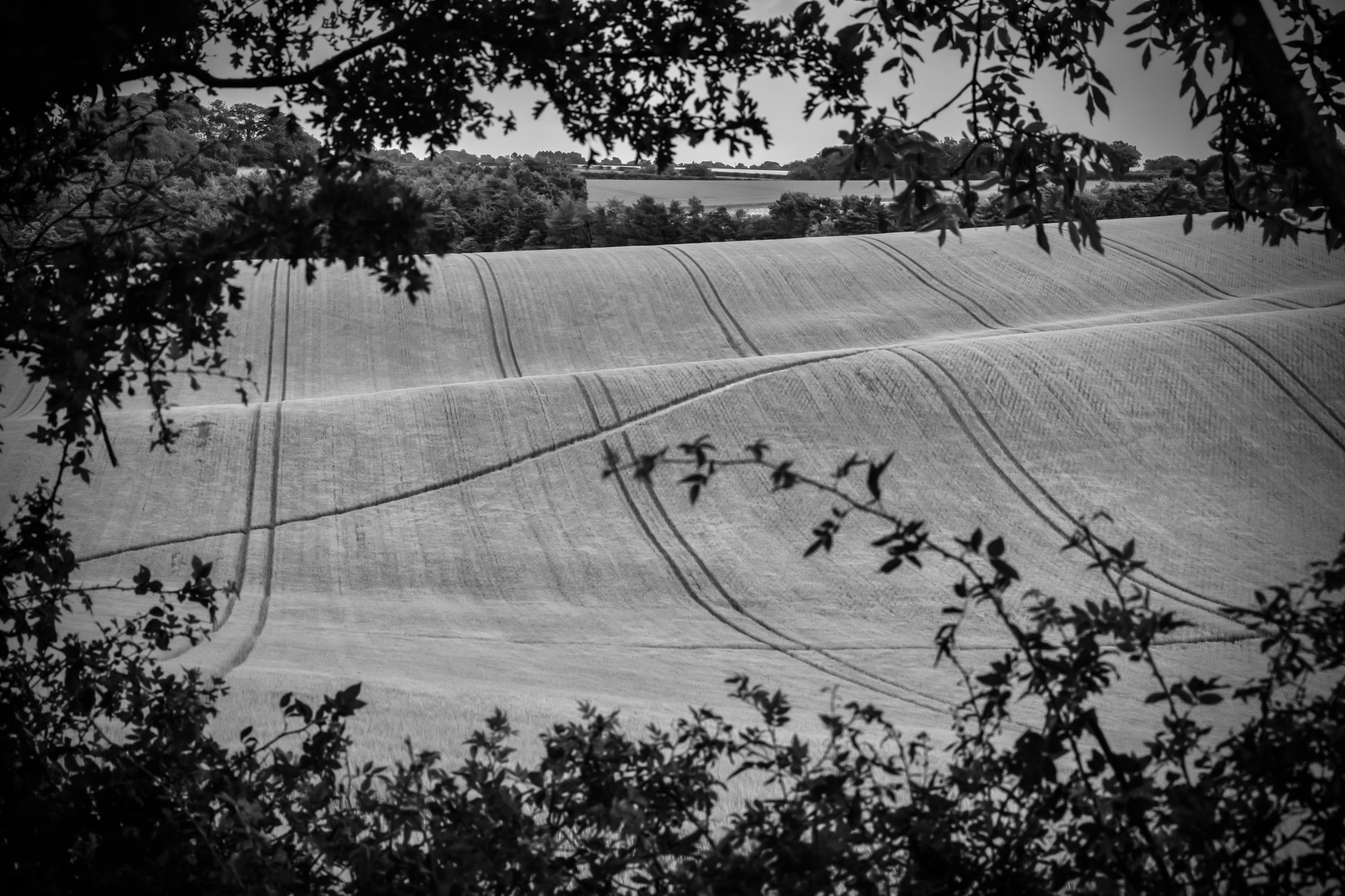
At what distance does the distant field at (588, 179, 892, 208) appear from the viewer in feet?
139

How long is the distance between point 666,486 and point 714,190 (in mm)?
27455

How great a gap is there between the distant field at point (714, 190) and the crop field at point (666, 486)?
1302cm

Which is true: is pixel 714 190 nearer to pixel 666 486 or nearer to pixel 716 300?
pixel 716 300

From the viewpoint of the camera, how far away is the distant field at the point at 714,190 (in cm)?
4247

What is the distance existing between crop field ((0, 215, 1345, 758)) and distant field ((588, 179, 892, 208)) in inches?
513

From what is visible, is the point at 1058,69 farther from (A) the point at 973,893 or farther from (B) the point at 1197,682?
(A) the point at 973,893

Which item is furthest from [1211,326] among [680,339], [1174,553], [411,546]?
[411,546]

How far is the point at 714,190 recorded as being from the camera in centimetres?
4462

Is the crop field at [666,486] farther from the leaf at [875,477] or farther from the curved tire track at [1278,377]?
the leaf at [875,477]

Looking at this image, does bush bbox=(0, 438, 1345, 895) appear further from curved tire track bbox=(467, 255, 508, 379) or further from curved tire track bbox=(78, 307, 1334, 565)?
curved tire track bbox=(467, 255, 508, 379)

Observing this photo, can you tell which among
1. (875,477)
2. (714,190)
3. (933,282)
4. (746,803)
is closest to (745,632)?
(746,803)

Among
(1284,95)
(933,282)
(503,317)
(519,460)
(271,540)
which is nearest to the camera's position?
(1284,95)

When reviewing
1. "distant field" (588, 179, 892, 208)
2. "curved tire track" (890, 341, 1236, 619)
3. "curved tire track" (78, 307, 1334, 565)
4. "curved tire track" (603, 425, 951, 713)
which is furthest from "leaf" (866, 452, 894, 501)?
"distant field" (588, 179, 892, 208)

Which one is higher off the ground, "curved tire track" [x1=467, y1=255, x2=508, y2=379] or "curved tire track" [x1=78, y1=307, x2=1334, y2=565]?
"curved tire track" [x1=467, y1=255, x2=508, y2=379]
